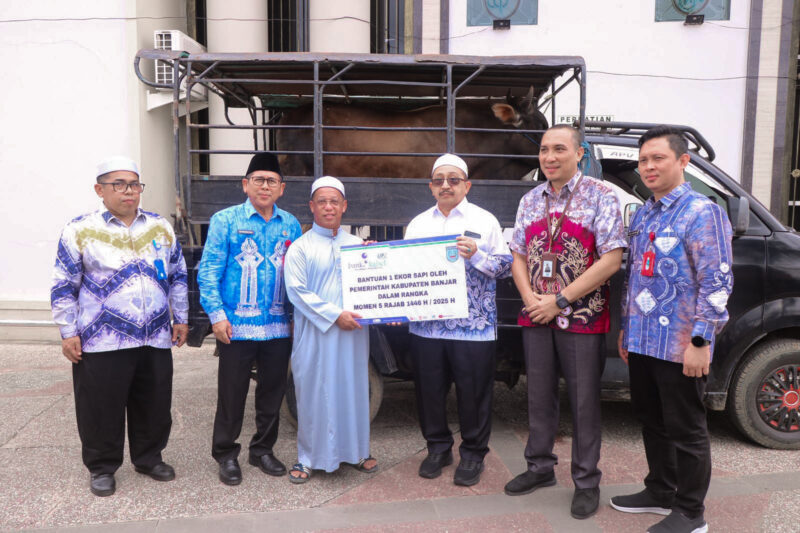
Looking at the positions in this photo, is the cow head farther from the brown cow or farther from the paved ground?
the paved ground

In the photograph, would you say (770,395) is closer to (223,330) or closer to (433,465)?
(433,465)

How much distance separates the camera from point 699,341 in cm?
254

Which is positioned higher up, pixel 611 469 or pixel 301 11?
pixel 301 11

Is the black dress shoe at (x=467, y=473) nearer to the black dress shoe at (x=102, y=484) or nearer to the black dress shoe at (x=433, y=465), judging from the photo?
the black dress shoe at (x=433, y=465)

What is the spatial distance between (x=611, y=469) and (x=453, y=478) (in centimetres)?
101

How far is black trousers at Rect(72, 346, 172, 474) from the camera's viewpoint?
3225 millimetres

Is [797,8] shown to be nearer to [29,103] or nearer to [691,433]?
[691,433]

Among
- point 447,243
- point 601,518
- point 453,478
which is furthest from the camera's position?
point 453,478

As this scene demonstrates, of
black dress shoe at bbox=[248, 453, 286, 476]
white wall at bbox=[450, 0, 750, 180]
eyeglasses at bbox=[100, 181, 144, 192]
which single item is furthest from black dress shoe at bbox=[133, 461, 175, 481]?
white wall at bbox=[450, 0, 750, 180]

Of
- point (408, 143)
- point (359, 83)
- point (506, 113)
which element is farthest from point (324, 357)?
point (506, 113)

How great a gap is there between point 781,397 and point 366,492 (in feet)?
9.15

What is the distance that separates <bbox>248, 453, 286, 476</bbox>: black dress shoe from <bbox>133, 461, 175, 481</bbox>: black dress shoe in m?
0.47

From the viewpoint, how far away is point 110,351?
3197 millimetres

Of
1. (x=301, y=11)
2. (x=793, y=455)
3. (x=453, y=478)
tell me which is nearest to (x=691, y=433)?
(x=453, y=478)
